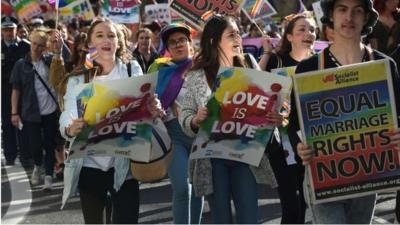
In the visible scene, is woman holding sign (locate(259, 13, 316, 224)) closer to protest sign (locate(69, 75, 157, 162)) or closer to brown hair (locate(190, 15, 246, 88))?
brown hair (locate(190, 15, 246, 88))

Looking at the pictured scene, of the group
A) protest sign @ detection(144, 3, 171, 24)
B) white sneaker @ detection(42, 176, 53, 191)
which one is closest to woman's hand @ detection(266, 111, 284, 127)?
white sneaker @ detection(42, 176, 53, 191)

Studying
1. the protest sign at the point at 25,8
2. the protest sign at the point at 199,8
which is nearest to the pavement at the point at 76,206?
the protest sign at the point at 199,8

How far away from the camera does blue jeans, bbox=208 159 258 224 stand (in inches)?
200

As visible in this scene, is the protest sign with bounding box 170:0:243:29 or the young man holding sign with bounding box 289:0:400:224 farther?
the protest sign with bounding box 170:0:243:29

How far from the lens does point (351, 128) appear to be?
4062mm

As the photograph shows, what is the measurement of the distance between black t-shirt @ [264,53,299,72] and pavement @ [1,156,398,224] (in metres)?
1.51

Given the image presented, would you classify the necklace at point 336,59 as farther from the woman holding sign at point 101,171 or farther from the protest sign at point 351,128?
the woman holding sign at point 101,171

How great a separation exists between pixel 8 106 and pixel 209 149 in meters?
7.81

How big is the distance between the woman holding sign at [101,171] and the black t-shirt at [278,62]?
55.5 inches

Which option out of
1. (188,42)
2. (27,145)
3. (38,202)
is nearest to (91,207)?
(188,42)

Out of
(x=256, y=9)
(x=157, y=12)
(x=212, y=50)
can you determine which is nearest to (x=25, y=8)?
(x=157, y=12)

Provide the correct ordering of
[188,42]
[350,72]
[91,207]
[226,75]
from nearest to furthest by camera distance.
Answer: [350,72] < [226,75] < [91,207] < [188,42]

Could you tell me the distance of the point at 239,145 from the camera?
5.03m

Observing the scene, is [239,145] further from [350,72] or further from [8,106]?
[8,106]
